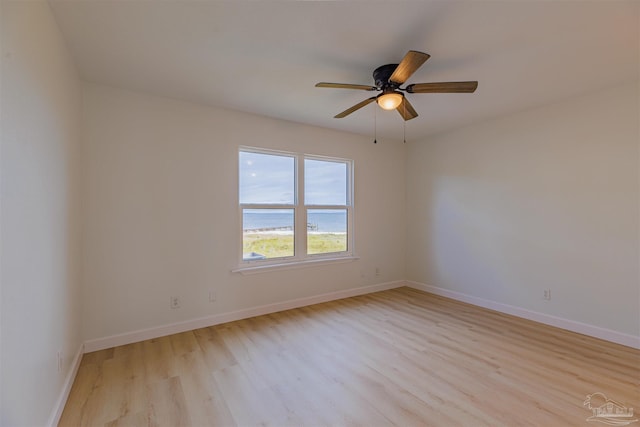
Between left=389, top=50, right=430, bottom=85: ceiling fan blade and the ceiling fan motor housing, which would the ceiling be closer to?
the ceiling fan motor housing

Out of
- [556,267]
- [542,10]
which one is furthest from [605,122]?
[542,10]

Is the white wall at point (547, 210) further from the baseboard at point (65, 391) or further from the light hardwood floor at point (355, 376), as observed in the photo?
the baseboard at point (65, 391)

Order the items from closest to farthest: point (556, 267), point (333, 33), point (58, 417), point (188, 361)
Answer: point (58, 417) < point (333, 33) < point (188, 361) < point (556, 267)

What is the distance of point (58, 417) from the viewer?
68.0 inches

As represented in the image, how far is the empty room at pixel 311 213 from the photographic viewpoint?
172cm

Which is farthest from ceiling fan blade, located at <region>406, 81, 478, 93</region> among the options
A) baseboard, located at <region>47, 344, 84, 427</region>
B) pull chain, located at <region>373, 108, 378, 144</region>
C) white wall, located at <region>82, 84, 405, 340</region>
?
baseboard, located at <region>47, 344, 84, 427</region>

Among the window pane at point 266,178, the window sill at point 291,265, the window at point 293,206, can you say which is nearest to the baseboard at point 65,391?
the window sill at point 291,265

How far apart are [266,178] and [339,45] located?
199 cm

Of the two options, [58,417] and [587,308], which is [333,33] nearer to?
[58,417]

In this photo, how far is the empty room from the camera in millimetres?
1725

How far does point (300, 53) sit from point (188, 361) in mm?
2722

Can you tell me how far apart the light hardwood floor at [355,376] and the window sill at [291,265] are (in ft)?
1.98

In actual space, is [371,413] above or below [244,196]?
below

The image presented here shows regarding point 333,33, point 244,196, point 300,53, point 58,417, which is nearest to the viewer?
point 58,417
